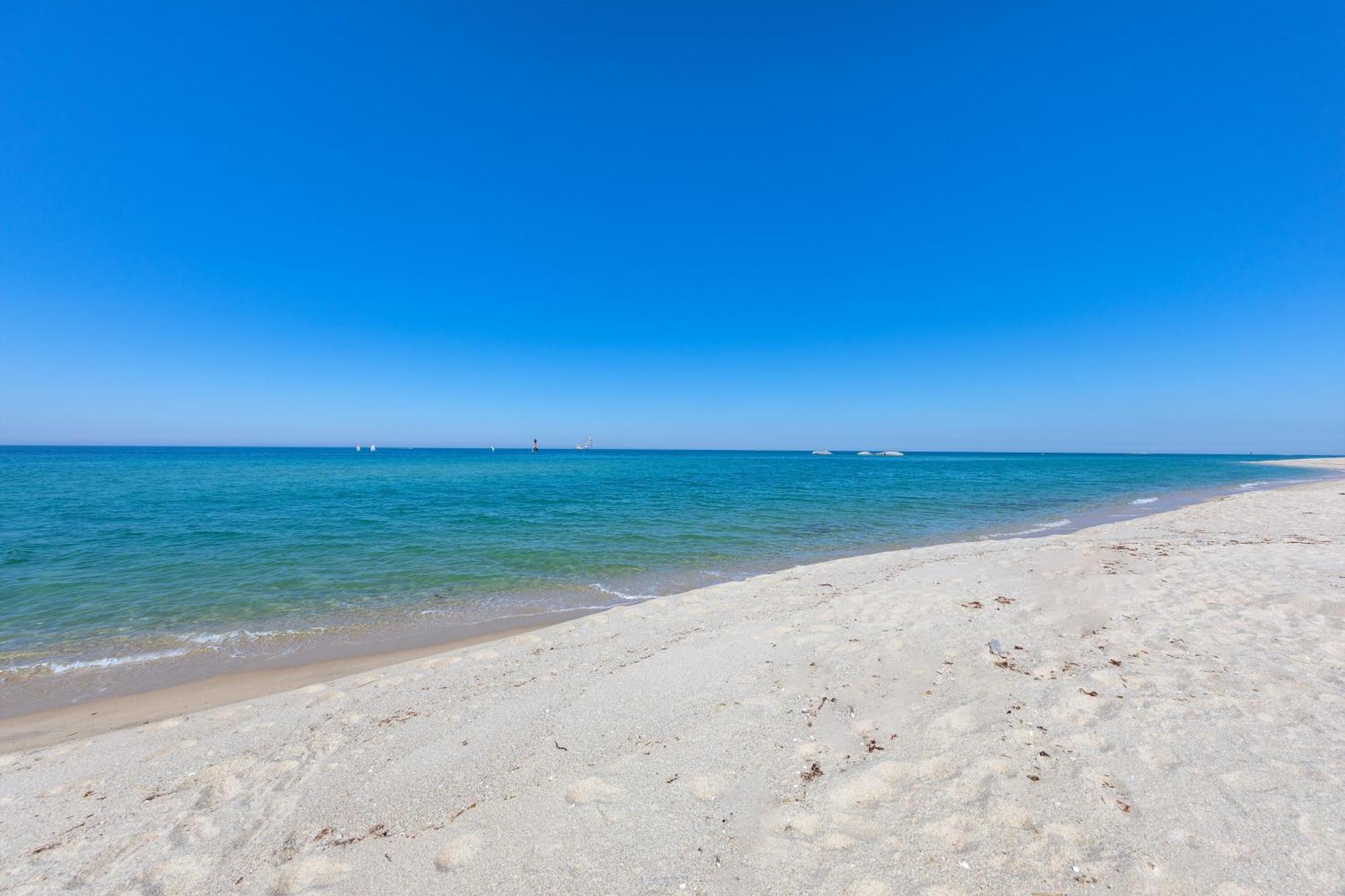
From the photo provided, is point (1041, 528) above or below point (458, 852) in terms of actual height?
below

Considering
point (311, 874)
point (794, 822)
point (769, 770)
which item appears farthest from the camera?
point (769, 770)

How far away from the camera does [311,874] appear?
3.33m

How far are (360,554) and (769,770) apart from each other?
14.6 m

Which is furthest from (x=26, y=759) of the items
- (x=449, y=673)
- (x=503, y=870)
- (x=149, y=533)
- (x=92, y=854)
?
(x=149, y=533)

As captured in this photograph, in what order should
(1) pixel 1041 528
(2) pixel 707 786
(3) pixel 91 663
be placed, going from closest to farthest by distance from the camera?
(2) pixel 707 786 → (3) pixel 91 663 → (1) pixel 1041 528

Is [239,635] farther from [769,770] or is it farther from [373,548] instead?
[769,770]

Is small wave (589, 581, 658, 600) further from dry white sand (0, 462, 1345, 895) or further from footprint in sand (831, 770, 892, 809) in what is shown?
footprint in sand (831, 770, 892, 809)

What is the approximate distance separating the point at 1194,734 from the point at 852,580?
6.25m

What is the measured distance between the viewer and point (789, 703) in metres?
5.16

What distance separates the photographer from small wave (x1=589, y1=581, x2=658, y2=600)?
431 inches

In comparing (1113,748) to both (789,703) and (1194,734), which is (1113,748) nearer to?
(1194,734)

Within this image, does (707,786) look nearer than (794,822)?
No

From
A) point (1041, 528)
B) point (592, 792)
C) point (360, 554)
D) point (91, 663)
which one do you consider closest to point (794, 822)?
point (592, 792)

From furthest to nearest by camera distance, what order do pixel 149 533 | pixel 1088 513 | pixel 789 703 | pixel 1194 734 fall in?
pixel 1088 513, pixel 149 533, pixel 789 703, pixel 1194 734
